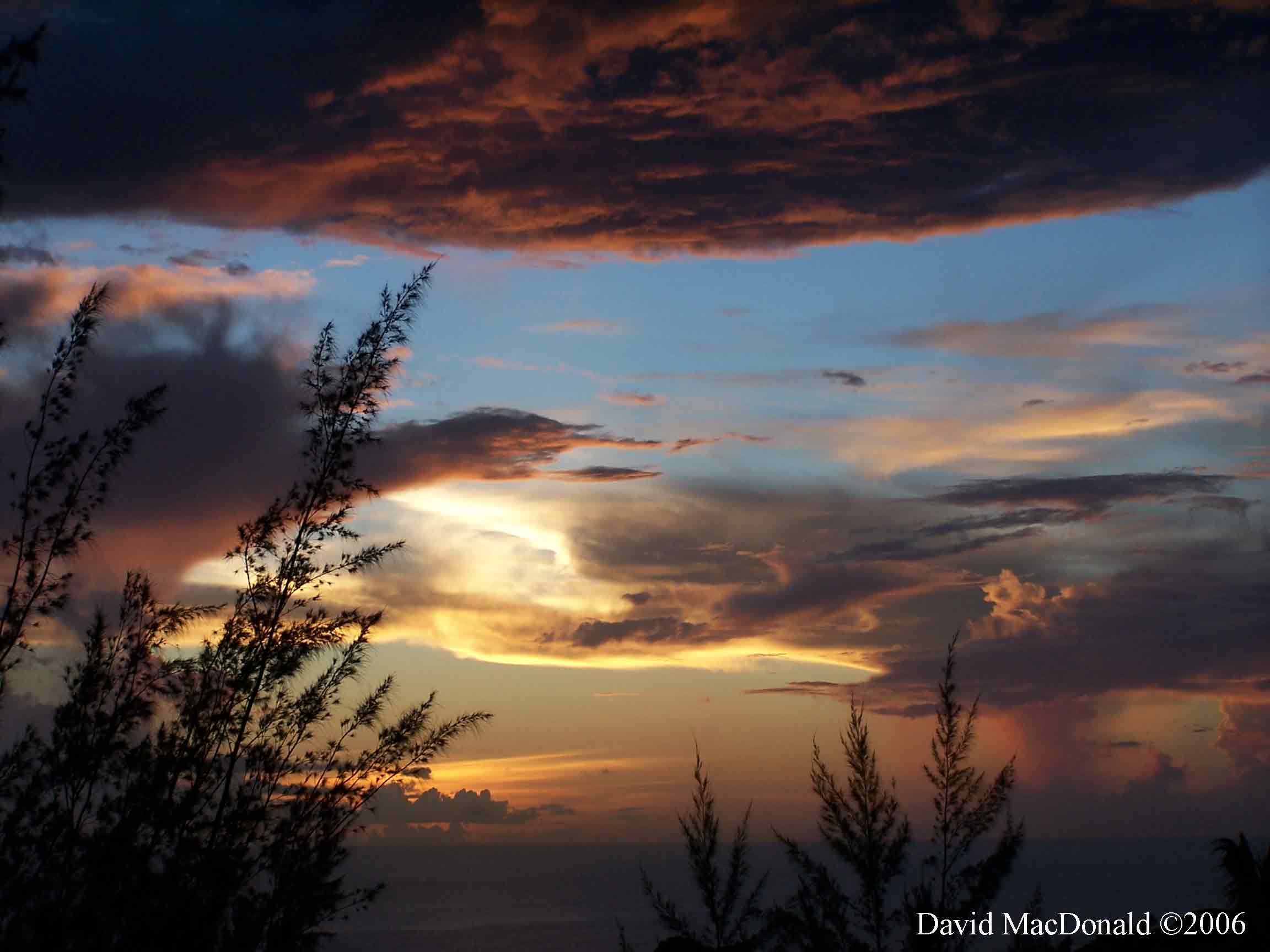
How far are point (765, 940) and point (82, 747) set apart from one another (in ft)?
44.6

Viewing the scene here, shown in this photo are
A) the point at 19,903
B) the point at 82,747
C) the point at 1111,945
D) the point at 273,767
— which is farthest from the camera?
the point at 1111,945

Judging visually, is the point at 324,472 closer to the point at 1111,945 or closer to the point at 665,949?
the point at 665,949

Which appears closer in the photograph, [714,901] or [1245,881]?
[714,901]

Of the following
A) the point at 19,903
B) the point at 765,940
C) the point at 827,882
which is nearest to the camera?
the point at 19,903

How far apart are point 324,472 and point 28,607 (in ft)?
9.98

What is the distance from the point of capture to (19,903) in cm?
943

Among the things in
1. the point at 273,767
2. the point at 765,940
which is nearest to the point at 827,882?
the point at 765,940

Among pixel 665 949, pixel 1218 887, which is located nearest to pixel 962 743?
pixel 665 949

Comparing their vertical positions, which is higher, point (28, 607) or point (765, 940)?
point (28, 607)

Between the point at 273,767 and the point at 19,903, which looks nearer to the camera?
the point at 19,903

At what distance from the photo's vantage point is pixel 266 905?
9.94m

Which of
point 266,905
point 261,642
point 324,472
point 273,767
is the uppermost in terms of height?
point 324,472

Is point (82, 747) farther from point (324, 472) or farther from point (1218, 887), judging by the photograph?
point (1218, 887)

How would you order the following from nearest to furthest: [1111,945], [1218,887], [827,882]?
[827,882] → [1111,945] → [1218,887]
